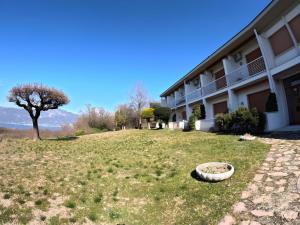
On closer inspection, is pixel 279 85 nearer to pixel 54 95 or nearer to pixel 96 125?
pixel 54 95

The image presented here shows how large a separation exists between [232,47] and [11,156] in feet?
52.8

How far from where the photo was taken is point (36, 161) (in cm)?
979

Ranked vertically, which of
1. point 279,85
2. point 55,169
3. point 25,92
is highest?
point 25,92

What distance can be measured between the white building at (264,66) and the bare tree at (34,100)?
12289 mm

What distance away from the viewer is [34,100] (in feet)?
64.2

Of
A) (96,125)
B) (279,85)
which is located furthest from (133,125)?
(279,85)

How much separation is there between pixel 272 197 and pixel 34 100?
18820 millimetres

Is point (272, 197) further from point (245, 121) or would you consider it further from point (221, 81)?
point (221, 81)

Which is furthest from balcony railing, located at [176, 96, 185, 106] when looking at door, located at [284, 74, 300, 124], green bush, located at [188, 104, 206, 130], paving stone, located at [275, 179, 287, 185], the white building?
paving stone, located at [275, 179, 287, 185]

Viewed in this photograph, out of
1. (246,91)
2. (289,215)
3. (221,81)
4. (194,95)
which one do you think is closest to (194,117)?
(221,81)

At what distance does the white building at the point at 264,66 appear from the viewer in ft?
42.4

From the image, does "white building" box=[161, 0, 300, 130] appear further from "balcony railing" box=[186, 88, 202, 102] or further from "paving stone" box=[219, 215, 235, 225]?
"paving stone" box=[219, 215, 235, 225]

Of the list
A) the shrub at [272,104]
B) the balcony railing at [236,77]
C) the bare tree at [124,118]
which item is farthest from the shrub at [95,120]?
the shrub at [272,104]

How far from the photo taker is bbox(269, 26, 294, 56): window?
13474mm
